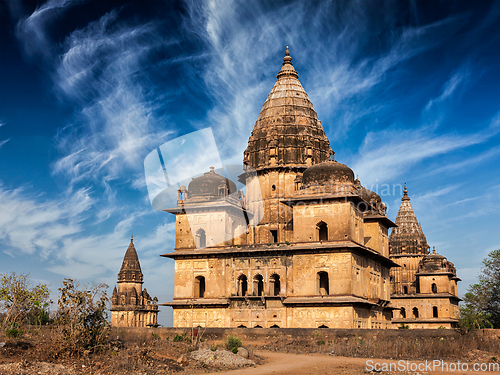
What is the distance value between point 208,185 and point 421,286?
27.5 meters

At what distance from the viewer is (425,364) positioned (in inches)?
882

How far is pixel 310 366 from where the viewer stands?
71.9 ft

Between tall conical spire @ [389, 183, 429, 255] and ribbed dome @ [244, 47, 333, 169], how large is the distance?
22.4 metres

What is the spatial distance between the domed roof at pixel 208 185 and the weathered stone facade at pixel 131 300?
2298cm

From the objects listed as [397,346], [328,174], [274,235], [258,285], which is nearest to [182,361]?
[397,346]

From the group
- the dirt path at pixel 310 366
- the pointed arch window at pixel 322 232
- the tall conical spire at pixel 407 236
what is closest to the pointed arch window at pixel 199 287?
the pointed arch window at pixel 322 232

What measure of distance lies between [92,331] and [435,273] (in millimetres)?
44658

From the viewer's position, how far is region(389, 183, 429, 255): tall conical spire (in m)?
64.5

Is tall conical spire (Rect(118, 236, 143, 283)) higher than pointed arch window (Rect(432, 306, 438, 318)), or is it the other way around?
tall conical spire (Rect(118, 236, 143, 283))

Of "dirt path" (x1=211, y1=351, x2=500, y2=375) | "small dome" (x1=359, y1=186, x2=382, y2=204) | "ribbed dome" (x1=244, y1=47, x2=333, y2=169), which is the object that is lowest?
"dirt path" (x1=211, y1=351, x2=500, y2=375)

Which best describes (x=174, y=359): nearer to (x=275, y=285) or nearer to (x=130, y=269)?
(x=275, y=285)

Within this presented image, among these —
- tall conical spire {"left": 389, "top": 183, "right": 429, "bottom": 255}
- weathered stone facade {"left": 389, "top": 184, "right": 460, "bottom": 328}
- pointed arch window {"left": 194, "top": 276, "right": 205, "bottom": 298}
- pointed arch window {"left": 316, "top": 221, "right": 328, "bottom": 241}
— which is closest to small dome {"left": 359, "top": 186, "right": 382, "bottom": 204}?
pointed arch window {"left": 316, "top": 221, "right": 328, "bottom": 241}

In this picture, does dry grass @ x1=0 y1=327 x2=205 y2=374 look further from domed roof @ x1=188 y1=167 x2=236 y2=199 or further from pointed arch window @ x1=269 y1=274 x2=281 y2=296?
domed roof @ x1=188 y1=167 x2=236 y2=199

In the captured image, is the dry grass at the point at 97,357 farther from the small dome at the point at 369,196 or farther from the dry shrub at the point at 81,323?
the small dome at the point at 369,196
